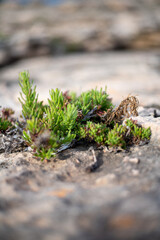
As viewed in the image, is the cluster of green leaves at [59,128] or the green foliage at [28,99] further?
the green foliage at [28,99]

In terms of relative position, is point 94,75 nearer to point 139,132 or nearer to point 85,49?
point 85,49

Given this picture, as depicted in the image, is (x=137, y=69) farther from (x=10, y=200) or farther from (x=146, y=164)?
(x=10, y=200)

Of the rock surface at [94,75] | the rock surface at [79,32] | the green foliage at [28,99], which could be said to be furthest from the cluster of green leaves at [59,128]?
the rock surface at [79,32]

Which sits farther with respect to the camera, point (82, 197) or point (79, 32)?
point (79, 32)

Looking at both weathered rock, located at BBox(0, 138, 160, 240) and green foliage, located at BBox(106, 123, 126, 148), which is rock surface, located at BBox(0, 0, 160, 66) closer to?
green foliage, located at BBox(106, 123, 126, 148)

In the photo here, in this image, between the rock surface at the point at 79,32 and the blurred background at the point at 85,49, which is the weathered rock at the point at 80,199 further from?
the rock surface at the point at 79,32

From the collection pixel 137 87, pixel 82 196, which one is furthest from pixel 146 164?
pixel 137 87

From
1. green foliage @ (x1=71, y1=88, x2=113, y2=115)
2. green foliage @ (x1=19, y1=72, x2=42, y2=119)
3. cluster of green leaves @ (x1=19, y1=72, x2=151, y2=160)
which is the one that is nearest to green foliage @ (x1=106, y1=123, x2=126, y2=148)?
cluster of green leaves @ (x1=19, y1=72, x2=151, y2=160)

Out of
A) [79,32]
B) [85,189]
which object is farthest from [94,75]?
[85,189]
